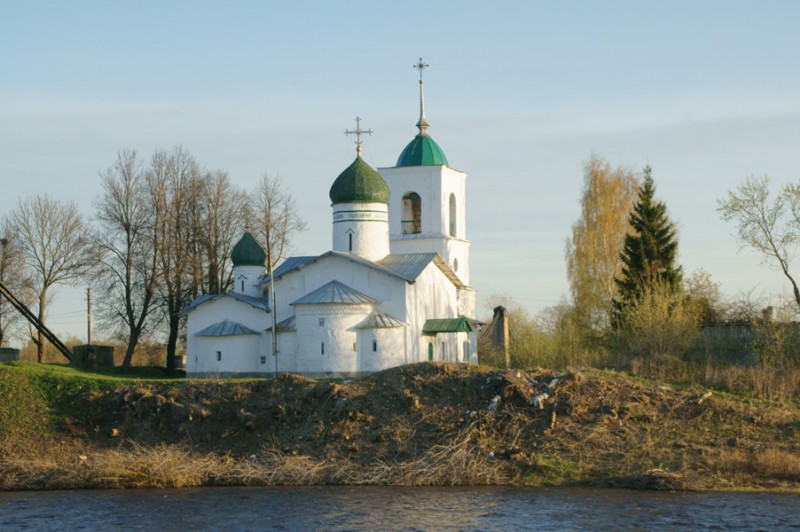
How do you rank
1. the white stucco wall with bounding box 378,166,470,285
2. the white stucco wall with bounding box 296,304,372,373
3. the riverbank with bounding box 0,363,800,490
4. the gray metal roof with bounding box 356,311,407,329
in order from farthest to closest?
1. the white stucco wall with bounding box 378,166,470,285
2. the gray metal roof with bounding box 356,311,407,329
3. the white stucco wall with bounding box 296,304,372,373
4. the riverbank with bounding box 0,363,800,490

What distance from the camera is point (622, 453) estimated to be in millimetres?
22906

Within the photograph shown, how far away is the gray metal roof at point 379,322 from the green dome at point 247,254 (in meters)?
6.45

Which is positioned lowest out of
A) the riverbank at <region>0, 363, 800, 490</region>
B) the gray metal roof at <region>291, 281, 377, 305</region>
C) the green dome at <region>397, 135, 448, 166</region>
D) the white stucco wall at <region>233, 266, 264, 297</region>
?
the riverbank at <region>0, 363, 800, 490</region>

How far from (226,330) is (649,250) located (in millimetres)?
14521

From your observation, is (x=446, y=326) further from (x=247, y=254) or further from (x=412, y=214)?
(x=247, y=254)

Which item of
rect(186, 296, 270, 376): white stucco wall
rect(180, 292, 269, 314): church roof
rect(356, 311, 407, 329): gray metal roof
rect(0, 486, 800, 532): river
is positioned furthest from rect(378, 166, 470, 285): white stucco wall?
rect(0, 486, 800, 532): river

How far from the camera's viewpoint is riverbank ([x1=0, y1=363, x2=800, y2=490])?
73.8 feet

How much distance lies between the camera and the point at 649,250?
37.2 metres

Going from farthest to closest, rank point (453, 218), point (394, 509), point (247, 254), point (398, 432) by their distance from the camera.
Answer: point (453, 218) → point (247, 254) → point (398, 432) → point (394, 509)

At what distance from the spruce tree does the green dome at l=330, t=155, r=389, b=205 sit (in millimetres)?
8709

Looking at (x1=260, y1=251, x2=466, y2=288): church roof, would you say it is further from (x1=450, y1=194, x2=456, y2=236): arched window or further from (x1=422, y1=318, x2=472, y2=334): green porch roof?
(x1=450, y1=194, x2=456, y2=236): arched window

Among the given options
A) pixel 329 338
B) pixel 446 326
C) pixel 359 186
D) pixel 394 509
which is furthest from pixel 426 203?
pixel 394 509

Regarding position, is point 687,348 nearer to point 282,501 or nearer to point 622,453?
point 622,453

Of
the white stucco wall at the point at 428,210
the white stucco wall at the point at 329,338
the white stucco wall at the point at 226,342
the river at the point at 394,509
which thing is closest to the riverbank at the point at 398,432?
the river at the point at 394,509
